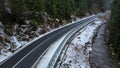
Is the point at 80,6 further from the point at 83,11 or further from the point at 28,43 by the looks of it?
the point at 28,43

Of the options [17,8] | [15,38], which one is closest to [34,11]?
[17,8]

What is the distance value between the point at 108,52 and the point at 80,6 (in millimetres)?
45619

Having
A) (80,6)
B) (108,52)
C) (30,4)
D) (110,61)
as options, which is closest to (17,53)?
(110,61)

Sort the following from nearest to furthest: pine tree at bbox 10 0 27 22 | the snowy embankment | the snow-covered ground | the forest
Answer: the snow-covered ground < the snowy embankment < the forest < pine tree at bbox 10 0 27 22

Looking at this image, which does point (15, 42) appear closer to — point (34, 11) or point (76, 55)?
point (76, 55)

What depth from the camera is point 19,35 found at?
33.8 metres

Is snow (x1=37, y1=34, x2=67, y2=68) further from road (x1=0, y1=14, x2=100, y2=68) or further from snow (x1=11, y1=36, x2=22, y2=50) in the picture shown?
snow (x1=11, y1=36, x2=22, y2=50)

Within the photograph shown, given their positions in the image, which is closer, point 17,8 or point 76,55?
point 76,55

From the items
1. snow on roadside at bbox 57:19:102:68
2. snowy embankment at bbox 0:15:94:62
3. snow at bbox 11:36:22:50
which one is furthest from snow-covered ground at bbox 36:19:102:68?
snow at bbox 11:36:22:50

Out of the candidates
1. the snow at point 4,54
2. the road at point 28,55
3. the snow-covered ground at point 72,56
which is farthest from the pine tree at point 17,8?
the snow at point 4,54

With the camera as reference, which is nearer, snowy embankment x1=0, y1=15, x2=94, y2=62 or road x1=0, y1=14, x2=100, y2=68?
road x1=0, y1=14, x2=100, y2=68

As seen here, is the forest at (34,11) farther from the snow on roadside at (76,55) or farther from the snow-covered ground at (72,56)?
the snow on roadside at (76,55)

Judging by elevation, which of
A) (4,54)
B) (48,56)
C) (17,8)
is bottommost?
(48,56)

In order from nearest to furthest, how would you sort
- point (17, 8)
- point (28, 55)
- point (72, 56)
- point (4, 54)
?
point (28, 55)
point (4, 54)
point (72, 56)
point (17, 8)
